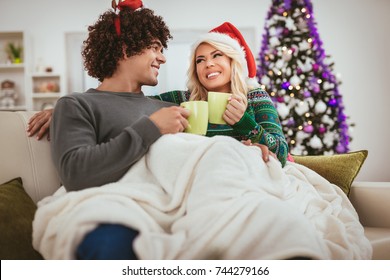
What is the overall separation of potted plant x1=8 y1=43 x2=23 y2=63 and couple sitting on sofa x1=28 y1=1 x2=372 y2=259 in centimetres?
350

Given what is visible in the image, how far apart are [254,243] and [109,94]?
68 cm

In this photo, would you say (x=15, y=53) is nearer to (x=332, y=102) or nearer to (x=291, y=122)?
(x=291, y=122)

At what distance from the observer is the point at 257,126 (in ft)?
4.02

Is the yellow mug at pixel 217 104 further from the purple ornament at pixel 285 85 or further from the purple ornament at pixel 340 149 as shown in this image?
the purple ornament at pixel 340 149

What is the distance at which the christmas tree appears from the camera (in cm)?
344

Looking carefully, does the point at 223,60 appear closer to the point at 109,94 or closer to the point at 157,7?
the point at 109,94

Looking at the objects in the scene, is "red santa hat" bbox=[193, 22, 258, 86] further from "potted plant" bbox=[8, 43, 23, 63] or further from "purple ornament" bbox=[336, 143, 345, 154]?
"potted plant" bbox=[8, 43, 23, 63]

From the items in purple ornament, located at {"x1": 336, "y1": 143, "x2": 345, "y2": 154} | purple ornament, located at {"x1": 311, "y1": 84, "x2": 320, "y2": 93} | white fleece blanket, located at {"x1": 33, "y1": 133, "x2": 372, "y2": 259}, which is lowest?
purple ornament, located at {"x1": 336, "y1": 143, "x2": 345, "y2": 154}

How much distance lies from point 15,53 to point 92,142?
13.1ft

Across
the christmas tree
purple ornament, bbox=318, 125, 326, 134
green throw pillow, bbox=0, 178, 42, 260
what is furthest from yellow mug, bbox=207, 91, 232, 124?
purple ornament, bbox=318, 125, 326, 134

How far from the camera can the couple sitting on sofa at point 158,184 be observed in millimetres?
740

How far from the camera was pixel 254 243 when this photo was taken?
0.75 meters

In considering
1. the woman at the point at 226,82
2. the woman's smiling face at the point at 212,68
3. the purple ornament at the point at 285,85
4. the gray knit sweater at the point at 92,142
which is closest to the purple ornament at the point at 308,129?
Answer: the purple ornament at the point at 285,85
